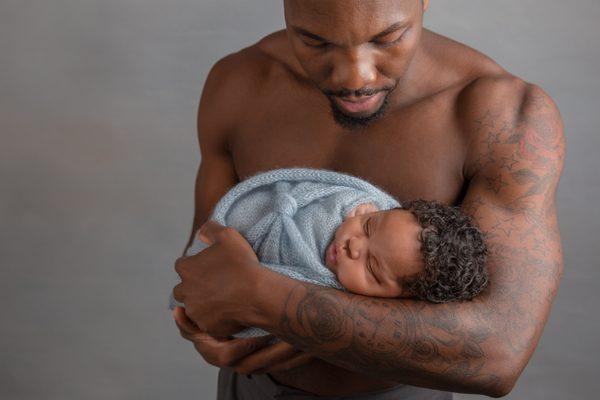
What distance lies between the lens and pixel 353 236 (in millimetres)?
1780

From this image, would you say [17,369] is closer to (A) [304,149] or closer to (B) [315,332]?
(A) [304,149]

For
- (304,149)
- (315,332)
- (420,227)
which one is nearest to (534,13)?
(304,149)

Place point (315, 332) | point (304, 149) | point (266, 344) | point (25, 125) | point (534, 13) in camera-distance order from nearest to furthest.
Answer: point (315, 332) → point (266, 344) → point (304, 149) → point (534, 13) → point (25, 125)

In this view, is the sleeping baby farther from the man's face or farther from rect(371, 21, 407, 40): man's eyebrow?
rect(371, 21, 407, 40): man's eyebrow

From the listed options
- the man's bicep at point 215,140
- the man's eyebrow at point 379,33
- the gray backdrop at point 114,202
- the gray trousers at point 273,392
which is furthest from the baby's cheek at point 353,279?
the gray backdrop at point 114,202

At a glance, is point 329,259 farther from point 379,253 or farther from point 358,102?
point 358,102

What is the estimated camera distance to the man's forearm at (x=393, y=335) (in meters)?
1.63

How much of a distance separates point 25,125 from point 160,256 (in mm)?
632

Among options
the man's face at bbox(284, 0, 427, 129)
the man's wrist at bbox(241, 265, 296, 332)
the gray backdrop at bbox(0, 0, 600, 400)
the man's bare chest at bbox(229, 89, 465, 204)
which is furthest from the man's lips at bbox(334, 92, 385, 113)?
the gray backdrop at bbox(0, 0, 600, 400)

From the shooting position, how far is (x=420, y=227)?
1.72m

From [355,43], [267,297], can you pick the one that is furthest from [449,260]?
[355,43]

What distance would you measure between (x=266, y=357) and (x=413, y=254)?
360mm

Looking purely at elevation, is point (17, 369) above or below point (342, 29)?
below

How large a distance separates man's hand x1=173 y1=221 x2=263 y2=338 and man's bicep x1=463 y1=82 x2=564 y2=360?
16.8 inches
